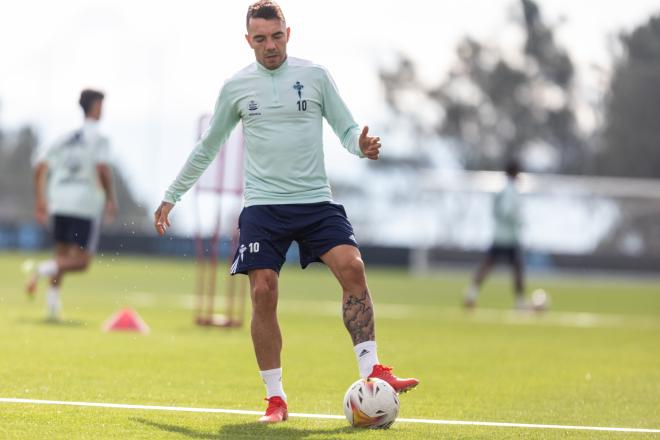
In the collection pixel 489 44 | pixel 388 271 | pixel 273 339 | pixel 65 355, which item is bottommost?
pixel 388 271

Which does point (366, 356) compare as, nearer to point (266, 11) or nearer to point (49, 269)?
point (266, 11)

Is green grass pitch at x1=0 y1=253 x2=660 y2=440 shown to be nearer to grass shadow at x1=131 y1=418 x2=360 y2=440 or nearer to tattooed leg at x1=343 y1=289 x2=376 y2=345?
grass shadow at x1=131 y1=418 x2=360 y2=440

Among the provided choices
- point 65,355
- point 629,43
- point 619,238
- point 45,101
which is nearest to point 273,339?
point 65,355

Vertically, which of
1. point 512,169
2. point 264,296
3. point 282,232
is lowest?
point 264,296

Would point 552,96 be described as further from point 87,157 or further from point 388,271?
point 87,157

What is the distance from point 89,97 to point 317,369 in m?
5.40

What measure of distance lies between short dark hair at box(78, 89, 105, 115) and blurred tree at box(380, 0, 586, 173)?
1662 inches

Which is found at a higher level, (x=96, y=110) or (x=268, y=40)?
(x=268, y=40)

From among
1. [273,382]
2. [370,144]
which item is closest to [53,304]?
[273,382]

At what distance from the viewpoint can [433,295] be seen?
2686 cm

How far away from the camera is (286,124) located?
755 centimetres

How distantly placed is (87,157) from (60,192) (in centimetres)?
50

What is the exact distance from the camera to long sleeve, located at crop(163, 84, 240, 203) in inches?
303

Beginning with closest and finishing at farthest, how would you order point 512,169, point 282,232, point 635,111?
point 282,232 → point 512,169 → point 635,111
